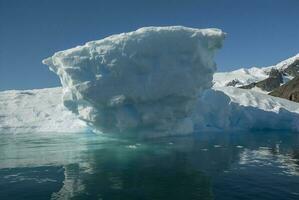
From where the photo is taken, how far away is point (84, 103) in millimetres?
38531

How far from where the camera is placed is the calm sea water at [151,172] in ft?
53.2

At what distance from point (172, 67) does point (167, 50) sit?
1628 mm

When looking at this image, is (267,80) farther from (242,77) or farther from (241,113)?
(241,113)

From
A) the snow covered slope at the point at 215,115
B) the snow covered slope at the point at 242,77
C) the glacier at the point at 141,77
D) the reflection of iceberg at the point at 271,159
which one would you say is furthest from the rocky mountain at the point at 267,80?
the reflection of iceberg at the point at 271,159

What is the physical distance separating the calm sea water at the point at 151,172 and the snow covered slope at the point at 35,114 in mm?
17659

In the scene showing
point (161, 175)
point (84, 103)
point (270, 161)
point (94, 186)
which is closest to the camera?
point (94, 186)

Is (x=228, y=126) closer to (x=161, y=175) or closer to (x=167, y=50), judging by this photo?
(x=167, y=50)

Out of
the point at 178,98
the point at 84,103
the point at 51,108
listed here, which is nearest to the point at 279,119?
the point at 178,98

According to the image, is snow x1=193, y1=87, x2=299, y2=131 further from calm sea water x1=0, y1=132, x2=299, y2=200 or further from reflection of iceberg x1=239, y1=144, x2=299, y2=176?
reflection of iceberg x1=239, y1=144, x2=299, y2=176

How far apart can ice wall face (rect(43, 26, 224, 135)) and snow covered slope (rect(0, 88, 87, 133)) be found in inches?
479

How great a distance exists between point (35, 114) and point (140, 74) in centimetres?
2315

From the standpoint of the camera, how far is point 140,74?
35.3 m

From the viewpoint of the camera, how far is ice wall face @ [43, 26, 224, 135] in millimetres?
34344

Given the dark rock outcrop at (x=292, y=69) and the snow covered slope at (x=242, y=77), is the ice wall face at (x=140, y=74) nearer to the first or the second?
the snow covered slope at (x=242, y=77)
